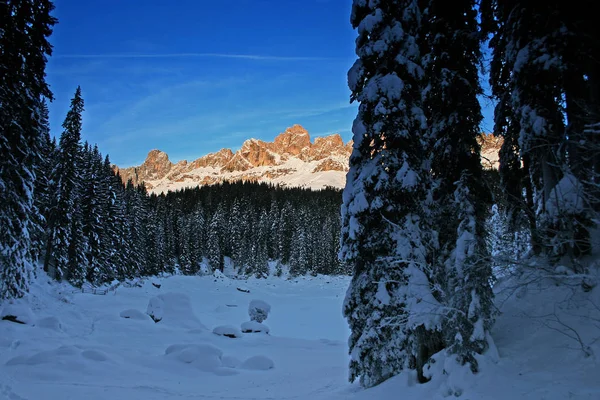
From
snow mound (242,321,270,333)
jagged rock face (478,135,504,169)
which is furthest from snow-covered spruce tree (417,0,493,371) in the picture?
snow mound (242,321,270,333)

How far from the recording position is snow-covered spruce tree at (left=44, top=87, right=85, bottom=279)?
31.3 meters

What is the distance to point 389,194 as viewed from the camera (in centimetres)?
952

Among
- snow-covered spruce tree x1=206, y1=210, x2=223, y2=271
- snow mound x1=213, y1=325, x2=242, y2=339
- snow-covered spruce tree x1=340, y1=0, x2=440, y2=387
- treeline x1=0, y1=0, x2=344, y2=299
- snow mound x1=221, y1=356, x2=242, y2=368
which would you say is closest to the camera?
snow-covered spruce tree x1=340, y1=0, x2=440, y2=387

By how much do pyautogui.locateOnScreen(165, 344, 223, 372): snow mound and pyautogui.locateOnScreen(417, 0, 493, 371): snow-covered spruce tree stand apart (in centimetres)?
969

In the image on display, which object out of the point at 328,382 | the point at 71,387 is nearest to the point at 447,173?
the point at 328,382

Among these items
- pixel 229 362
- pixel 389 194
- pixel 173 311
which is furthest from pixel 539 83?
pixel 173 311

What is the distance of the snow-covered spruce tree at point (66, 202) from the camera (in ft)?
103

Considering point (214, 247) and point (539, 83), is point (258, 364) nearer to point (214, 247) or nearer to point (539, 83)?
point (539, 83)

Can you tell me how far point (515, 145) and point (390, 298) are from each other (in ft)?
21.3

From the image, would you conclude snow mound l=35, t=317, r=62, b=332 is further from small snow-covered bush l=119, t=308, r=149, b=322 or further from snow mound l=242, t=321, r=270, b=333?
snow mound l=242, t=321, r=270, b=333

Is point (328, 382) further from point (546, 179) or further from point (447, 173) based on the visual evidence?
point (546, 179)

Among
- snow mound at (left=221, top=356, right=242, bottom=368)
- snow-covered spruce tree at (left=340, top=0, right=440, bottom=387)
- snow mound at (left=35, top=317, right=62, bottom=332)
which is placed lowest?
snow mound at (left=221, top=356, right=242, bottom=368)

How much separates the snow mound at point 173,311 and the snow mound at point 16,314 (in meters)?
8.37

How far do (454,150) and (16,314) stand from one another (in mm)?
18016
